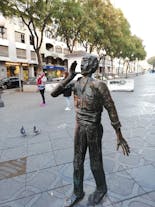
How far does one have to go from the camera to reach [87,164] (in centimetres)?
377

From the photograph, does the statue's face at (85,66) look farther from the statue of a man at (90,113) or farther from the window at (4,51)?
the window at (4,51)

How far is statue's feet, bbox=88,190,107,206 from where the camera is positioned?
Answer: 2705mm

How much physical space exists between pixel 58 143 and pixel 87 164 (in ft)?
4.41

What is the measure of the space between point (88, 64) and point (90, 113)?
55 centimetres

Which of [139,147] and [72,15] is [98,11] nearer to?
[72,15]

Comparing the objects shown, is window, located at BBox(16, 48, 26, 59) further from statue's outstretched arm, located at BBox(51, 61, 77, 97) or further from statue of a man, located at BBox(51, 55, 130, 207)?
statue of a man, located at BBox(51, 55, 130, 207)

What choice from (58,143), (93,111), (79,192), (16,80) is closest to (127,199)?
(79,192)

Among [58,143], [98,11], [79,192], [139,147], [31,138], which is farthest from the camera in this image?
[98,11]

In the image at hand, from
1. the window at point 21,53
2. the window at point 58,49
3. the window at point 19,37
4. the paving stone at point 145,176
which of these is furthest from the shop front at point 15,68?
the paving stone at point 145,176

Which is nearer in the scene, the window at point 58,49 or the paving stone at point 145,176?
the paving stone at point 145,176

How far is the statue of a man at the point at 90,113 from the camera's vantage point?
2229 millimetres

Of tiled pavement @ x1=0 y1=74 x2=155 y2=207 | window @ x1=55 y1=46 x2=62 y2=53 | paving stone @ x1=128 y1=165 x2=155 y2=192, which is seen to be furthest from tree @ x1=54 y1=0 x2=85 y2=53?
window @ x1=55 y1=46 x2=62 y2=53

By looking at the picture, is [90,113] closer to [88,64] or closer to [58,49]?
[88,64]

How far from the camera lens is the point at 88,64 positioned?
88.4 inches
